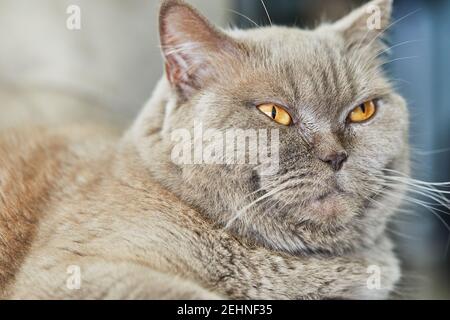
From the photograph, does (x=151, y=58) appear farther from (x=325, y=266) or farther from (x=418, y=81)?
(x=325, y=266)

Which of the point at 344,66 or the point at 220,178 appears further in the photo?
the point at 344,66

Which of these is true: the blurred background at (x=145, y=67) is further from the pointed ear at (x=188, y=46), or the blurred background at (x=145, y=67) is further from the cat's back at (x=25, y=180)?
the pointed ear at (x=188, y=46)

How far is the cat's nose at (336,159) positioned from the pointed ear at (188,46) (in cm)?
31

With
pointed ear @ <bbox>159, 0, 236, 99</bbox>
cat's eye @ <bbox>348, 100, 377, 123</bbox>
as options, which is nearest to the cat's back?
pointed ear @ <bbox>159, 0, 236, 99</bbox>

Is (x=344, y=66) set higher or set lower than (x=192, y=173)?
higher

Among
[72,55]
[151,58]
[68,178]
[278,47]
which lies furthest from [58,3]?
[278,47]

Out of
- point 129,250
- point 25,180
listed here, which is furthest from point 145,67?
point 129,250

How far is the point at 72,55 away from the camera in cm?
191

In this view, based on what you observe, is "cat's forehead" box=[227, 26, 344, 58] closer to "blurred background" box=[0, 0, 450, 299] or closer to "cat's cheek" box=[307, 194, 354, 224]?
"blurred background" box=[0, 0, 450, 299]

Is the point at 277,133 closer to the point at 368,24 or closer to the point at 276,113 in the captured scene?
the point at 276,113

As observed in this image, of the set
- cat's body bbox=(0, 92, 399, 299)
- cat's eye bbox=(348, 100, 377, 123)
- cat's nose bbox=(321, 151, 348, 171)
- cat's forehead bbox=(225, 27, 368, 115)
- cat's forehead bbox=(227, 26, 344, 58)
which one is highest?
cat's forehead bbox=(227, 26, 344, 58)

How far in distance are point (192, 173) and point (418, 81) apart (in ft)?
2.31

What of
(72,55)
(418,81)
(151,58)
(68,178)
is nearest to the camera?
(68,178)

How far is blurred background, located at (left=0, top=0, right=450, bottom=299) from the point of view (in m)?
1.46
